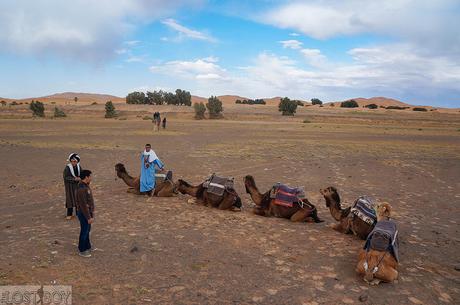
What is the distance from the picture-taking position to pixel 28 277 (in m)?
5.68

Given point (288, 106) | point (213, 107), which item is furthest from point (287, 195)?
point (288, 106)

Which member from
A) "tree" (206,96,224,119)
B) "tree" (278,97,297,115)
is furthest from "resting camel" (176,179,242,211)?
"tree" (278,97,297,115)

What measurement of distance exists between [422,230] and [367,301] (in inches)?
165

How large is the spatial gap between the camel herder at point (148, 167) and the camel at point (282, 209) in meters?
2.84

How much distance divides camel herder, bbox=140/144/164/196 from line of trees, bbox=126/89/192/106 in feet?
295

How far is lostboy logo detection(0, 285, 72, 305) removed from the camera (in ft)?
16.5

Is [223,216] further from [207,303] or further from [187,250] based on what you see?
[207,303]

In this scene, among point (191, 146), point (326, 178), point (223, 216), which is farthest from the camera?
point (191, 146)

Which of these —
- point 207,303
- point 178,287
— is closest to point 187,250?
point 178,287

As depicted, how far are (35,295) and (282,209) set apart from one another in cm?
567

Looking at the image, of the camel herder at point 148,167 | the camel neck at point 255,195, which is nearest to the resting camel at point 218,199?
the camel neck at point 255,195

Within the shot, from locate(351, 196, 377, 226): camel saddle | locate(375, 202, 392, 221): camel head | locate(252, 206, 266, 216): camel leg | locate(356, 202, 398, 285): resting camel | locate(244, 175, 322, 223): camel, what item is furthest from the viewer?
locate(252, 206, 266, 216): camel leg

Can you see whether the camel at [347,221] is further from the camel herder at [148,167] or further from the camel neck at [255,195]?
the camel herder at [148,167]

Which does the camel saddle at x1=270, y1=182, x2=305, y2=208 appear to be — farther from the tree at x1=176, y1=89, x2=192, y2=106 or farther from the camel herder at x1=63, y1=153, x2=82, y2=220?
the tree at x1=176, y1=89, x2=192, y2=106
